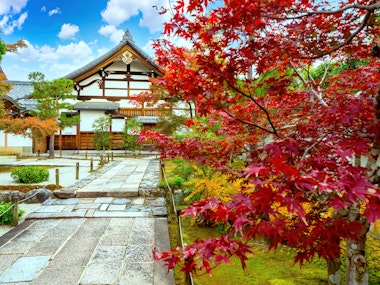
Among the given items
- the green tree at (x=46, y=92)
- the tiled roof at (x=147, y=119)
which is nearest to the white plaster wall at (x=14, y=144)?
the green tree at (x=46, y=92)

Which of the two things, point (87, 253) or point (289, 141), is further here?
point (87, 253)

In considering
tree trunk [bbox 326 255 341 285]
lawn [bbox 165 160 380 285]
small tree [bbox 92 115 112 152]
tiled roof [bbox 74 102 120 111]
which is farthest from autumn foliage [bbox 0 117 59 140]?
tree trunk [bbox 326 255 341 285]

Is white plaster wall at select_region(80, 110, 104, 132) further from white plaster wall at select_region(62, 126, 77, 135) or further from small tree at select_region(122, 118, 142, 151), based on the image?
small tree at select_region(122, 118, 142, 151)

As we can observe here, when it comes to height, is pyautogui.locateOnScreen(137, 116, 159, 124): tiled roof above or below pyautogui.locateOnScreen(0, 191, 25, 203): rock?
above

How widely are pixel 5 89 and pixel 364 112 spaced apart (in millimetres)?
12221

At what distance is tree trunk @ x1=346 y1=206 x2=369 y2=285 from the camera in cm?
218

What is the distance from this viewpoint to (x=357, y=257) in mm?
2221

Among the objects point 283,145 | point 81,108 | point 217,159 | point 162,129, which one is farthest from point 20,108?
point 283,145

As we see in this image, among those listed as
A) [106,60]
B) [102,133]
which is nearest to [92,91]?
[106,60]

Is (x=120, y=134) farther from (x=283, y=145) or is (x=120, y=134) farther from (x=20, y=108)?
(x=283, y=145)

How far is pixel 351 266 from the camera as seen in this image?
226 centimetres

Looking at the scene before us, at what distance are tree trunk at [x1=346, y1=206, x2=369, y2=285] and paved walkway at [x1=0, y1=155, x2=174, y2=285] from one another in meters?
1.80

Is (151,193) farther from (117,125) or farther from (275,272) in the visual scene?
(117,125)

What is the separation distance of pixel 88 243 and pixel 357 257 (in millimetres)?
3411
